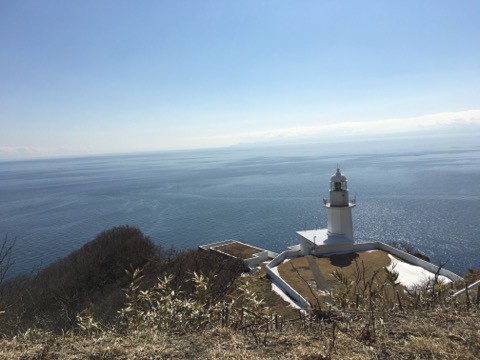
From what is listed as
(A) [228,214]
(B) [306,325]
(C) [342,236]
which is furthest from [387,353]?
(A) [228,214]

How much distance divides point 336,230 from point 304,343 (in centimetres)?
2103

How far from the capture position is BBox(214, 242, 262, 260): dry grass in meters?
23.1

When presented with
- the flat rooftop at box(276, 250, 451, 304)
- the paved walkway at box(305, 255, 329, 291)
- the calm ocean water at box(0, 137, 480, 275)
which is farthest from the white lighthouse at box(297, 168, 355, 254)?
the calm ocean water at box(0, 137, 480, 275)

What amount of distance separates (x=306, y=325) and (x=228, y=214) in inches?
1800

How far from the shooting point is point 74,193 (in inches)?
3036

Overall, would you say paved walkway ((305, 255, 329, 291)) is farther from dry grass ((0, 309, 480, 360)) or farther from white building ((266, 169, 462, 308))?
dry grass ((0, 309, 480, 360))

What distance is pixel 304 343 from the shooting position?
3.11m

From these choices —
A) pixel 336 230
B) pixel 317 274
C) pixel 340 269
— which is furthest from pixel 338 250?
pixel 317 274

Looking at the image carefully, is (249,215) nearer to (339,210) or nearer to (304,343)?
(339,210)

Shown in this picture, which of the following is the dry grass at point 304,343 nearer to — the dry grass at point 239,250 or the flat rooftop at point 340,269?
the flat rooftop at point 340,269

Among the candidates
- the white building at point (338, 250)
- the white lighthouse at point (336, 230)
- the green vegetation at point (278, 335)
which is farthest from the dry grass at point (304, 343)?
the white lighthouse at point (336, 230)

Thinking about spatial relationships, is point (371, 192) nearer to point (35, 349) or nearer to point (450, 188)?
point (450, 188)

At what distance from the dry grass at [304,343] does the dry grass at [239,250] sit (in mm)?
19272

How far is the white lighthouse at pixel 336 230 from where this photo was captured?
21.1 metres
